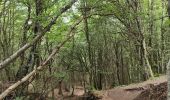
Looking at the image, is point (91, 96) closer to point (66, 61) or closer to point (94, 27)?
point (66, 61)

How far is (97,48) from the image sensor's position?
3012cm

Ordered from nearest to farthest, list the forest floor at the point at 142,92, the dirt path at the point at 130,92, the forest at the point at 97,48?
the forest floor at the point at 142,92 < the forest at the point at 97,48 < the dirt path at the point at 130,92

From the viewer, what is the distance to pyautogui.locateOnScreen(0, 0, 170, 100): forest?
1541 cm

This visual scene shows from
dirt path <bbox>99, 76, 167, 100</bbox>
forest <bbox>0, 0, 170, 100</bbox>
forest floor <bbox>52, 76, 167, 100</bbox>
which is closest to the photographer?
forest floor <bbox>52, 76, 167, 100</bbox>

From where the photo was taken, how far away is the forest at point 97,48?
50.6 ft

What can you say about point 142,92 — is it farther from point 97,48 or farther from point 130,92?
point 97,48

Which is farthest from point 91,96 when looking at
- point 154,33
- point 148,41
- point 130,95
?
point 154,33

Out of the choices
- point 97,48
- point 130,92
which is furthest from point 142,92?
point 97,48

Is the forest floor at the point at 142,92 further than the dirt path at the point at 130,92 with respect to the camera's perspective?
No

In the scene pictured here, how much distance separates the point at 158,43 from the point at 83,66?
25.4 feet

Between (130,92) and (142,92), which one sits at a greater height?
(142,92)

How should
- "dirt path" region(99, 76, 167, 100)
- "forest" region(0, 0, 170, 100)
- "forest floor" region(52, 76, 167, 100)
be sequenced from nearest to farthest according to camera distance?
"forest floor" region(52, 76, 167, 100)
"forest" region(0, 0, 170, 100)
"dirt path" region(99, 76, 167, 100)

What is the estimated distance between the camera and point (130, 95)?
16516 millimetres

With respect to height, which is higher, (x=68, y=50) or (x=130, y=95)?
(x=68, y=50)
